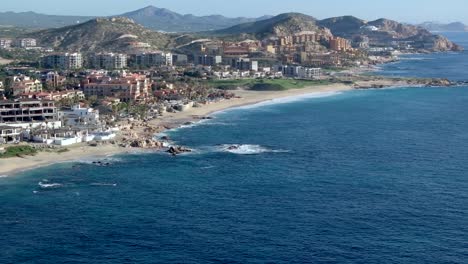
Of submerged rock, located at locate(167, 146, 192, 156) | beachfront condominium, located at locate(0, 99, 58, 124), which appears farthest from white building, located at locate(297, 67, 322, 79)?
submerged rock, located at locate(167, 146, 192, 156)

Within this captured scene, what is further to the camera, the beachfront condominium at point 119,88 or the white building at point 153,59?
the white building at point 153,59

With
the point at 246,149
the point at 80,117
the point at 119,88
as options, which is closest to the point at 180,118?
the point at 119,88

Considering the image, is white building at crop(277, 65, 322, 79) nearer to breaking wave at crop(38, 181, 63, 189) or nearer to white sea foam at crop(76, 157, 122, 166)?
white sea foam at crop(76, 157, 122, 166)

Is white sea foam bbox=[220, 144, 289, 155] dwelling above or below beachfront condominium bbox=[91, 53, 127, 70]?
below

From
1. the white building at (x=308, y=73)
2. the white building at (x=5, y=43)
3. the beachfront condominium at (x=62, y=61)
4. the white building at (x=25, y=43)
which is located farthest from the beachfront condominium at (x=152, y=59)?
the white building at (x=5, y=43)

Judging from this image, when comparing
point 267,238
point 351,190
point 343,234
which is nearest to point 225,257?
point 267,238

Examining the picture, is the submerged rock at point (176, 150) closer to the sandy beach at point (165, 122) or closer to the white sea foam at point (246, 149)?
the white sea foam at point (246, 149)

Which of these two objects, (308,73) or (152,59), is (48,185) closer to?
(308,73)
